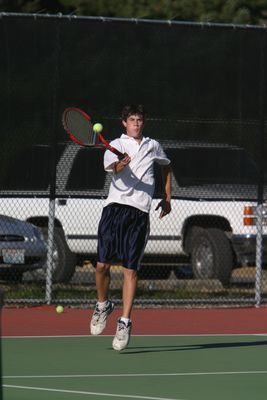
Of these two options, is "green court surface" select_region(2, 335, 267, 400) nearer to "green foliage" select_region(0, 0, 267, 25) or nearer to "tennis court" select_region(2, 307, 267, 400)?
"tennis court" select_region(2, 307, 267, 400)

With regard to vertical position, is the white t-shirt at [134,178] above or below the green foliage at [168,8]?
below

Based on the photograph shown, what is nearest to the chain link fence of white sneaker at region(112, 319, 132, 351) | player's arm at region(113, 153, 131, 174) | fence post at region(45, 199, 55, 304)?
fence post at region(45, 199, 55, 304)

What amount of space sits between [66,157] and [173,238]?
2113mm

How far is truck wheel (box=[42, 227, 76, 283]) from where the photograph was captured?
15094 millimetres

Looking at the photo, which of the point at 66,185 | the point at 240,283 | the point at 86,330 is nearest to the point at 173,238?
the point at 240,283

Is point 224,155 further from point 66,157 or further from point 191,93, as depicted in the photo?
point 66,157

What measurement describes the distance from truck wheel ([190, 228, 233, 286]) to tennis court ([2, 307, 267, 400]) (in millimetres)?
1693

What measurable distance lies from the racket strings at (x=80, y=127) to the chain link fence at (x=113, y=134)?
2.99 meters

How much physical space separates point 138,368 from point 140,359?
547mm

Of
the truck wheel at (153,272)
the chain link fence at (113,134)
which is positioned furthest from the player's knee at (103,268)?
the truck wheel at (153,272)

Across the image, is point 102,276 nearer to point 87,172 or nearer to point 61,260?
point 87,172

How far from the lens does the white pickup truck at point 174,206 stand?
14.4 m

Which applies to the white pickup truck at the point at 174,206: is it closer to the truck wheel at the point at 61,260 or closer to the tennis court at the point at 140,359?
the truck wheel at the point at 61,260

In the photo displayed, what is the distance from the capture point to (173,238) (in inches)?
624
